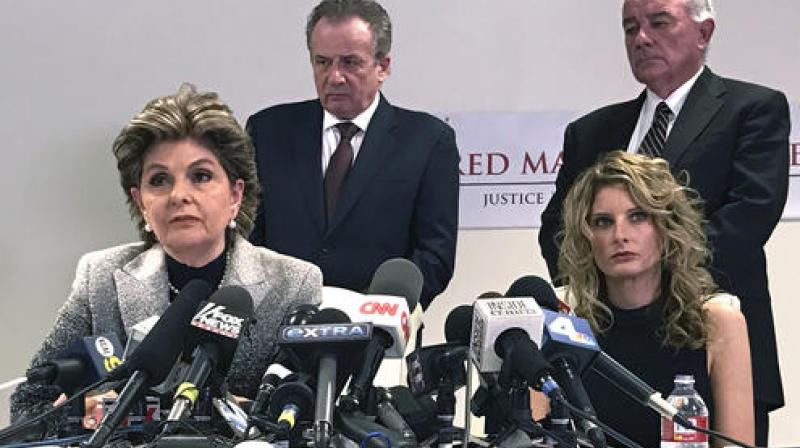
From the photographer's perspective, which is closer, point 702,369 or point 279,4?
point 702,369

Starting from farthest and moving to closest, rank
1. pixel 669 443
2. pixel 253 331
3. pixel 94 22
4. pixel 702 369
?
pixel 94 22 → pixel 702 369 → pixel 253 331 → pixel 669 443

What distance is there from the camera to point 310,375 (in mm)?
1664

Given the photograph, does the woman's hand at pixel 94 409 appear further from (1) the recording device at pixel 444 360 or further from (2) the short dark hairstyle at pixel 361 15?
(2) the short dark hairstyle at pixel 361 15

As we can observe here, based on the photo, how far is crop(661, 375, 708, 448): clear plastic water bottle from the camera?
241cm

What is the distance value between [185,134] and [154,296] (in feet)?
1.14

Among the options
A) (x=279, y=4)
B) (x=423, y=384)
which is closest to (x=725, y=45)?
(x=279, y=4)

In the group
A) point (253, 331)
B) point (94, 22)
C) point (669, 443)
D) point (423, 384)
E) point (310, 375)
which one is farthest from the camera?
point (94, 22)

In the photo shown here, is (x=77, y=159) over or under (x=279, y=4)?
under

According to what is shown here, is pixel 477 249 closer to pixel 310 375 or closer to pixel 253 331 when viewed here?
pixel 253 331

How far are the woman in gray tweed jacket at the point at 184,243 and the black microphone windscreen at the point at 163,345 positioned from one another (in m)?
0.84

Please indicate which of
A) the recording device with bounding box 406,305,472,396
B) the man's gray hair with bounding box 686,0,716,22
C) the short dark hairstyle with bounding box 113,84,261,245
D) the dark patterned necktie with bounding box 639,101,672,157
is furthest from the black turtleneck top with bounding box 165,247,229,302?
the man's gray hair with bounding box 686,0,716,22

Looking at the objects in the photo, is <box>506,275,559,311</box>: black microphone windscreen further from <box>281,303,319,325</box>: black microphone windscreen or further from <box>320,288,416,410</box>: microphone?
<box>281,303,319,325</box>: black microphone windscreen

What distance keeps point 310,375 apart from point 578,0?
11.9ft

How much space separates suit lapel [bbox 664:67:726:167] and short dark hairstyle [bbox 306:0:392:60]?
0.86 metres
